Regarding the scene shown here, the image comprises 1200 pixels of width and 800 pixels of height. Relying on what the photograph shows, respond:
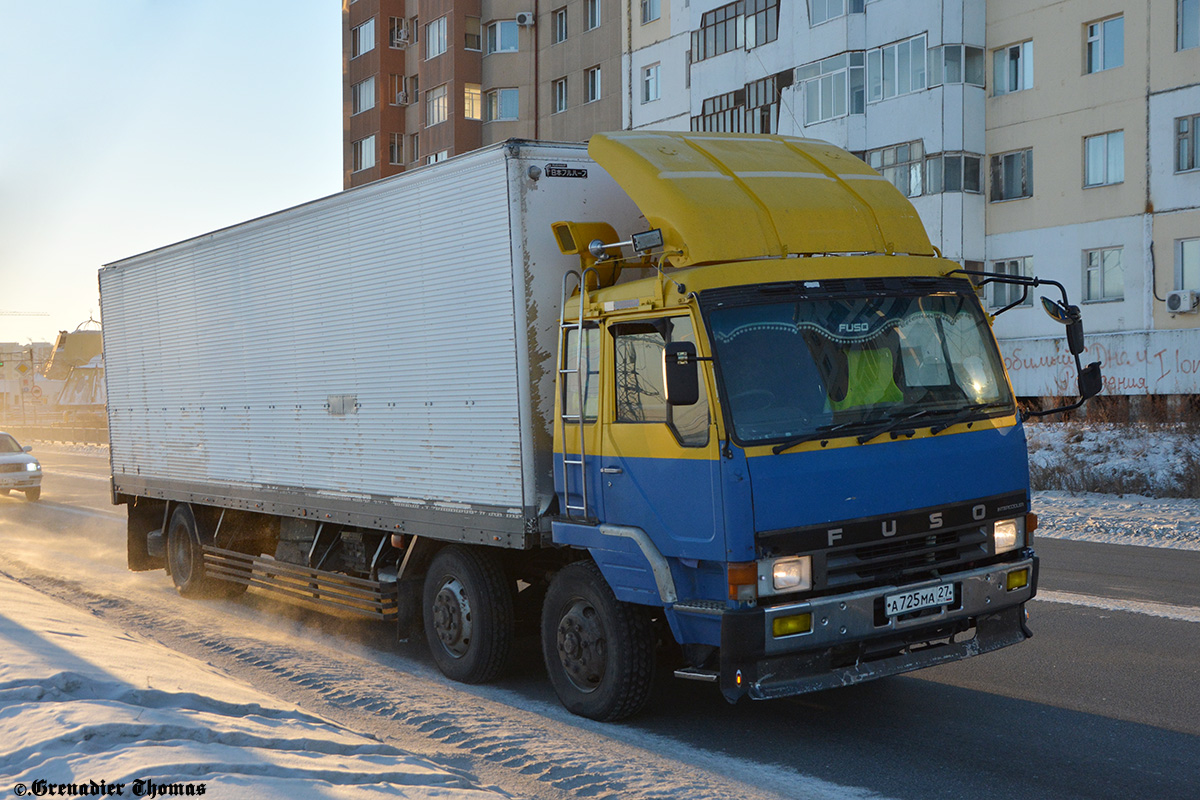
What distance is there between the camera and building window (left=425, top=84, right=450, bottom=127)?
5681 centimetres

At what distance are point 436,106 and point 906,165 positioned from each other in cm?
2894

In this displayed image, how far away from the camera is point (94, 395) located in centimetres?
9344

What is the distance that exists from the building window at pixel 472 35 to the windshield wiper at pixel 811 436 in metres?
53.0

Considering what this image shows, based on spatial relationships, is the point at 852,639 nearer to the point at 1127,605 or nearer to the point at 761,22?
the point at 1127,605

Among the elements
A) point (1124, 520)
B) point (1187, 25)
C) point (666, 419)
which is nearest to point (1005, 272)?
point (1187, 25)

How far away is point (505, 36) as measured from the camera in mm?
55250

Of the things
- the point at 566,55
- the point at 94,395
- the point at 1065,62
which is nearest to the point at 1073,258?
the point at 1065,62

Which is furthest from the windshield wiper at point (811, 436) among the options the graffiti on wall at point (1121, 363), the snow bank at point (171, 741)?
the graffiti on wall at point (1121, 363)

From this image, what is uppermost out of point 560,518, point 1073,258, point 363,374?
point 1073,258

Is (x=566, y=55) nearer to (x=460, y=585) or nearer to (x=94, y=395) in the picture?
(x=460, y=585)

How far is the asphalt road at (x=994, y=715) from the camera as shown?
5566 millimetres

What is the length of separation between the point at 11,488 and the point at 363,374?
758 inches

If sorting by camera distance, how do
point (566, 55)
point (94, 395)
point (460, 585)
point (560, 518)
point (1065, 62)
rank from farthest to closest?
1. point (94, 395)
2. point (566, 55)
3. point (1065, 62)
4. point (460, 585)
5. point (560, 518)

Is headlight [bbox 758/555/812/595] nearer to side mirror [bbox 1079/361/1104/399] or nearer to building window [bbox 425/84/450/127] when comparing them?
side mirror [bbox 1079/361/1104/399]
